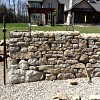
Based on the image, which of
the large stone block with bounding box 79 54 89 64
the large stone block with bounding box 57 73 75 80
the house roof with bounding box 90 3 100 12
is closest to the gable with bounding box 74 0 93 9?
the house roof with bounding box 90 3 100 12

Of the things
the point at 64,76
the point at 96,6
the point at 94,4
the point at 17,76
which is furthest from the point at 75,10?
the point at 17,76

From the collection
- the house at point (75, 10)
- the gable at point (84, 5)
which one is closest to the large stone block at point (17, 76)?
the house at point (75, 10)

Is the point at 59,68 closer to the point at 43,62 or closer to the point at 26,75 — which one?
the point at 43,62

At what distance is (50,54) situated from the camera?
6988mm

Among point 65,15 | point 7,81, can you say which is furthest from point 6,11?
point 7,81

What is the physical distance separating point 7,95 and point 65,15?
45578 mm

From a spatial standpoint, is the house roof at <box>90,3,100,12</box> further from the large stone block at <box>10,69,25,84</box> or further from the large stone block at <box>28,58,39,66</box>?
the large stone block at <box>10,69,25,84</box>

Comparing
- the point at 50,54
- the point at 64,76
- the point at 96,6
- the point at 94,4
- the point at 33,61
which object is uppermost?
the point at 94,4

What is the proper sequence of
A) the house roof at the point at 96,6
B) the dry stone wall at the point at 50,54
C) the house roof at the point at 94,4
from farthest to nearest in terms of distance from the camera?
the house roof at the point at 96,6, the house roof at the point at 94,4, the dry stone wall at the point at 50,54

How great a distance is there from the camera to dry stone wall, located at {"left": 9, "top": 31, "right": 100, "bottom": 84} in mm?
6898

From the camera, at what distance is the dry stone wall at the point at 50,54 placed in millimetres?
6898

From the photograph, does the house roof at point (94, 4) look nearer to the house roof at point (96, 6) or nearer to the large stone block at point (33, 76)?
the house roof at point (96, 6)

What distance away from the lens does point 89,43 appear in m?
7.13

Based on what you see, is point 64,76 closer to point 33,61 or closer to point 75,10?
point 33,61
